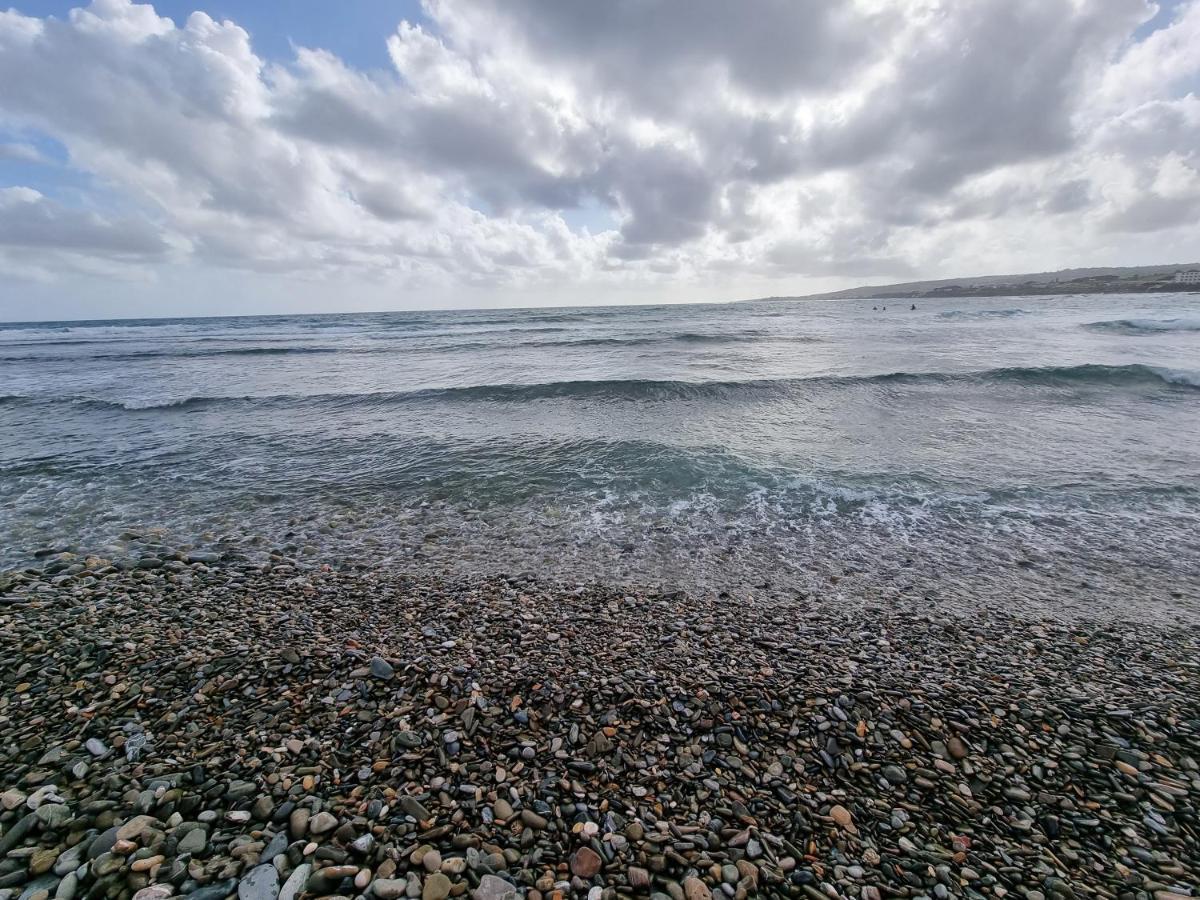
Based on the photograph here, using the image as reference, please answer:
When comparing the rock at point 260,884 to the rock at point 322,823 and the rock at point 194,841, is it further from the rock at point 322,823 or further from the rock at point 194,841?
the rock at point 194,841

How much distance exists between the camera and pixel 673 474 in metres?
10.7

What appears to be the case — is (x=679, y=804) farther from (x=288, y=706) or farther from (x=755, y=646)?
(x=288, y=706)

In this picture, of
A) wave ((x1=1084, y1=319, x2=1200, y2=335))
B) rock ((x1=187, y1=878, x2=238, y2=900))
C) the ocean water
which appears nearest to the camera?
rock ((x1=187, y1=878, x2=238, y2=900))

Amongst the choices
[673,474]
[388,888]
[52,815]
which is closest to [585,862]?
[388,888]

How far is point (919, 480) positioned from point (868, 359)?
19.3m

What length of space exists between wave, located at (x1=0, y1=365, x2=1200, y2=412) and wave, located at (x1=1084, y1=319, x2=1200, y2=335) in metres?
23.6

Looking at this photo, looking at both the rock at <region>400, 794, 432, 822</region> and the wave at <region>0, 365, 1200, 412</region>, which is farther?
the wave at <region>0, 365, 1200, 412</region>

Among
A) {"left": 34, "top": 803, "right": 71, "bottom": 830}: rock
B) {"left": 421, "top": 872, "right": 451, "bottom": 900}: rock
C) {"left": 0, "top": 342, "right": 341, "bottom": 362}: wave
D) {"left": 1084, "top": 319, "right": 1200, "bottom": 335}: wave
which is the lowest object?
{"left": 421, "top": 872, "right": 451, "bottom": 900}: rock

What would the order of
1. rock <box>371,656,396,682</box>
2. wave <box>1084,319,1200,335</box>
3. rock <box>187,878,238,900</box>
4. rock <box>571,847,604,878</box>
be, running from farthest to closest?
wave <box>1084,319,1200,335</box> < rock <box>371,656,396,682</box> < rock <box>571,847,604,878</box> < rock <box>187,878,238,900</box>

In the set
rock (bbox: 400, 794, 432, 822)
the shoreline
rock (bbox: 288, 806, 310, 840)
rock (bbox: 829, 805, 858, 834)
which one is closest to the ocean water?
the shoreline

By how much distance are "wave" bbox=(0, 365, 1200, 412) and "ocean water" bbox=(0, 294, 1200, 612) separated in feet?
0.55

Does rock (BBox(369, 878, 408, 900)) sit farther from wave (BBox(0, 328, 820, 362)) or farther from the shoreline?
wave (BBox(0, 328, 820, 362))

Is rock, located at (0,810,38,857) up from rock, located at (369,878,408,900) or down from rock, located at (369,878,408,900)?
up

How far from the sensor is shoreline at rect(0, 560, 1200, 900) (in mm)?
2918
